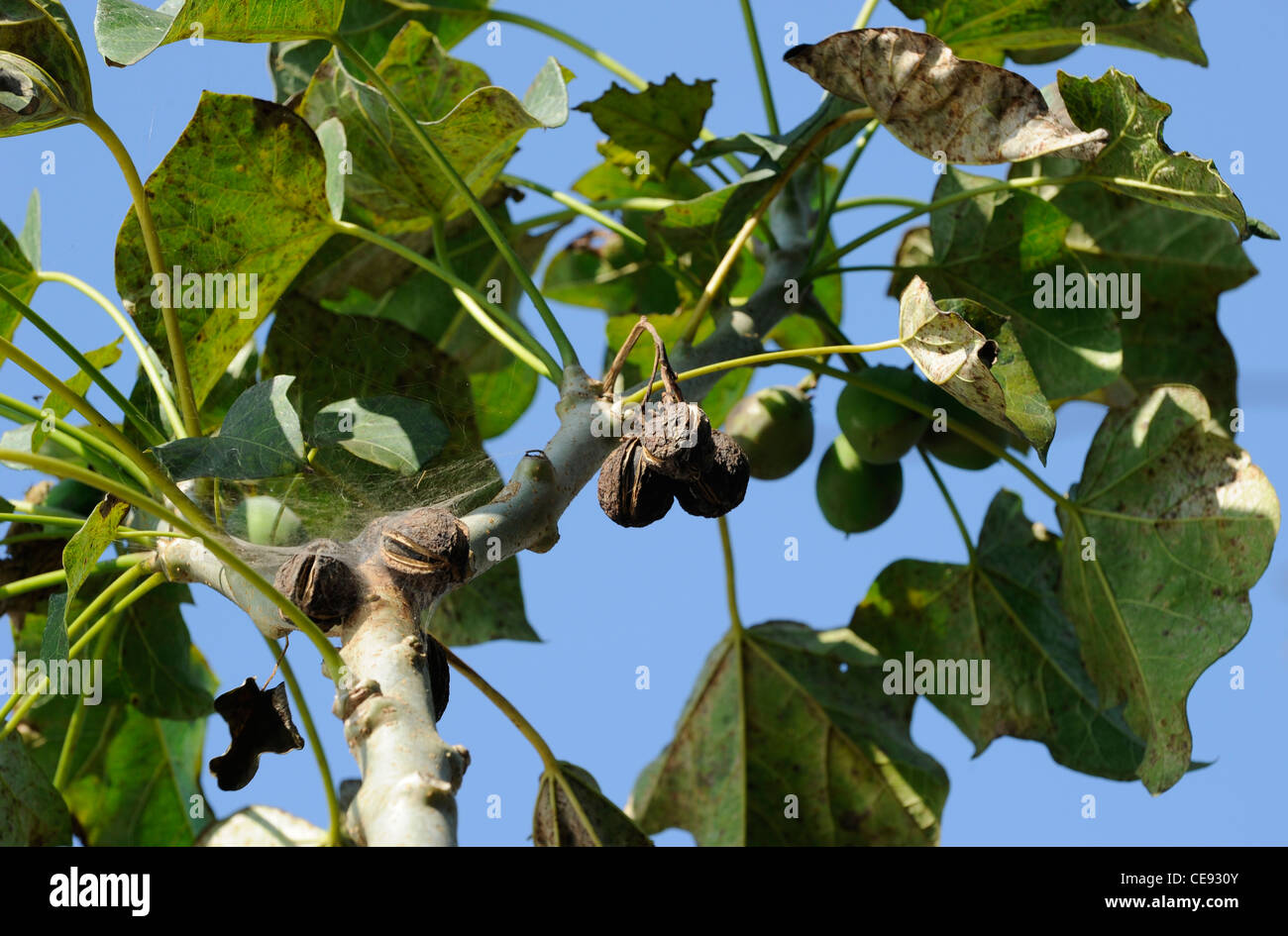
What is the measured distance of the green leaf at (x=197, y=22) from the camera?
1378 millimetres

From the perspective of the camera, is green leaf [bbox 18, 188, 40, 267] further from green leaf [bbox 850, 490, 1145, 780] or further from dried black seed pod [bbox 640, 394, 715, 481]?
green leaf [bbox 850, 490, 1145, 780]

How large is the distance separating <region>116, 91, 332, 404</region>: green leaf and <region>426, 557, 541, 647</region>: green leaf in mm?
633

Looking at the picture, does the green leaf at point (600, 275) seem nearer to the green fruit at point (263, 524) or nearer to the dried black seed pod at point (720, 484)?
the green fruit at point (263, 524)

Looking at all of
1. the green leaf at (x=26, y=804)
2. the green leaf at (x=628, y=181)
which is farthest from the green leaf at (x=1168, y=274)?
Answer: the green leaf at (x=26, y=804)

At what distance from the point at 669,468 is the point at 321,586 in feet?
1.27

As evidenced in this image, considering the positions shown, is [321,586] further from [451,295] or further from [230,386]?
[451,295]

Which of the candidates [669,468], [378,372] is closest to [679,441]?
[669,468]

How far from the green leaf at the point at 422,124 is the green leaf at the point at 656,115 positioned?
0.23 m

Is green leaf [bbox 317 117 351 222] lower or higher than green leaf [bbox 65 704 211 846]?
higher

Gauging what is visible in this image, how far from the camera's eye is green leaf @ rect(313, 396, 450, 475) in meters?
1.59

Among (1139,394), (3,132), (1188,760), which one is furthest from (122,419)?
(1139,394)

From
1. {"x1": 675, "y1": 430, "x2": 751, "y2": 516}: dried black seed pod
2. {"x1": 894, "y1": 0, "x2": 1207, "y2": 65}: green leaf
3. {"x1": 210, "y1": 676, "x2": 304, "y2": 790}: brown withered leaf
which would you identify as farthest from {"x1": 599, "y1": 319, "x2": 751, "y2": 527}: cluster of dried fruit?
{"x1": 894, "y1": 0, "x2": 1207, "y2": 65}: green leaf

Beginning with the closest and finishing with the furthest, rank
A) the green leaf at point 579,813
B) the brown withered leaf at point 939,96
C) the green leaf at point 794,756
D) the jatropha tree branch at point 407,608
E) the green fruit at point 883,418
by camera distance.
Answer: the jatropha tree branch at point 407,608 → the brown withered leaf at point 939,96 → the green leaf at point 579,813 → the green fruit at point 883,418 → the green leaf at point 794,756

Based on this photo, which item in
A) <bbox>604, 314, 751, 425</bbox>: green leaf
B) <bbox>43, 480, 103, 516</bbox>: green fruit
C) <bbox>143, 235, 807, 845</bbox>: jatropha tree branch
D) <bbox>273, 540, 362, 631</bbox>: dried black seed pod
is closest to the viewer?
<bbox>143, 235, 807, 845</bbox>: jatropha tree branch
